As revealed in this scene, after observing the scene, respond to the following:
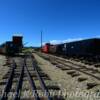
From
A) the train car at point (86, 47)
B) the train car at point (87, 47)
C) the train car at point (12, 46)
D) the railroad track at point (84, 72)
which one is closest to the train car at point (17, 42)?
the train car at point (12, 46)

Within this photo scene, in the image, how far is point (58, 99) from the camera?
26.8 feet

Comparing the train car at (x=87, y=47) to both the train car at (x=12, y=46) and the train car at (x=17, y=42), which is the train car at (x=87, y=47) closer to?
the train car at (x=12, y=46)

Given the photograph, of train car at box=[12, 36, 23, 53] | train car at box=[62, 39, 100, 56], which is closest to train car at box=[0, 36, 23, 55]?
train car at box=[12, 36, 23, 53]

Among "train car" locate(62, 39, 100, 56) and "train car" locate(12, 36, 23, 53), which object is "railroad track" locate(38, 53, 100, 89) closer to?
"train car" locate(62, 39, 100, 56)

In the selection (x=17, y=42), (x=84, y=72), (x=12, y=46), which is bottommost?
(x=84, y=72)

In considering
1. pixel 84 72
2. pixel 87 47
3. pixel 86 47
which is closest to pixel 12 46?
pixel 86 47

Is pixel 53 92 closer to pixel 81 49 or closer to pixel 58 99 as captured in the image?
pixel 58 99

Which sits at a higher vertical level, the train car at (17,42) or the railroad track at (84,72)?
the train car at (17,42)

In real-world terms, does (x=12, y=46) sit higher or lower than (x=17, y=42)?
lower

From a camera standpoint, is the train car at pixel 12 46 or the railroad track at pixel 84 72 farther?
the train car at pixel 12 46

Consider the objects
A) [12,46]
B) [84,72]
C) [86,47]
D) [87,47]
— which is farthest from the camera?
[12,46]

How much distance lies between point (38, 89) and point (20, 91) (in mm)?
772

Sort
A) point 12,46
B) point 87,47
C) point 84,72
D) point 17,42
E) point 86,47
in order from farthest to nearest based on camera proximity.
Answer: point 17,42 → point 12,46 → point 86,47 → point 87,47 → point 84,72

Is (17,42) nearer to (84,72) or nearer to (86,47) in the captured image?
(86,47)
